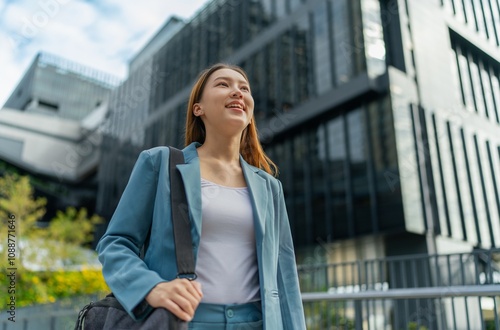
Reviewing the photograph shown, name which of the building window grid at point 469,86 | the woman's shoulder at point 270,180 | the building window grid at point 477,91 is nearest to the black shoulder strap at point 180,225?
the woman's shoulder at point 270,180

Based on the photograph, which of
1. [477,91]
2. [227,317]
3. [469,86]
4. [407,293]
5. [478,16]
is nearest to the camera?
[227,317]

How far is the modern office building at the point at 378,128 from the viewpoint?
19.2 metres

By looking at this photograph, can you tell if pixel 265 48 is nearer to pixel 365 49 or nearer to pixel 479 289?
pixel 365 49

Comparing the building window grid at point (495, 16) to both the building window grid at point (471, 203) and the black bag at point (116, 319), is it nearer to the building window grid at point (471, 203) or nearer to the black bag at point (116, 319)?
the black bag at point (116, 319)

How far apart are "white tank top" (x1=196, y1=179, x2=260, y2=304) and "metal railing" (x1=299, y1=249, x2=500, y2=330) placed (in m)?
2.30

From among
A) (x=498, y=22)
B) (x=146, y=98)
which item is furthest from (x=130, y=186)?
(x=146, y=98)

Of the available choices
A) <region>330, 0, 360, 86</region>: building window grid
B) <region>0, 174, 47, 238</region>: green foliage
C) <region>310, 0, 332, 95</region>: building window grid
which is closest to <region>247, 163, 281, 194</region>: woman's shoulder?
<region>0, 174, 47, 238</region>: green foliage

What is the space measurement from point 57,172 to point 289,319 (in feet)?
165

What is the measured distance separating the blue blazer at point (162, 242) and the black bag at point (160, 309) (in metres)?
0.03

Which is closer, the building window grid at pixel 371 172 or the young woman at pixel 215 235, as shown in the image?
the young woman at pixel 215 235

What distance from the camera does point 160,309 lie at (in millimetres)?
1330

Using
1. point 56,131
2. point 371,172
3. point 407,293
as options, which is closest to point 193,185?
point 407,293

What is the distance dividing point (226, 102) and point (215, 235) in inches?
19.6

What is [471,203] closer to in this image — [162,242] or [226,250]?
[226,250]
